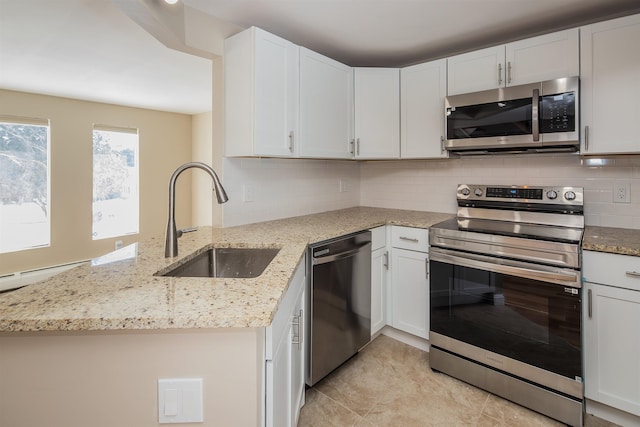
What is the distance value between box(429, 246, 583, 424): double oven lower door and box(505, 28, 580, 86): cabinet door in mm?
1160

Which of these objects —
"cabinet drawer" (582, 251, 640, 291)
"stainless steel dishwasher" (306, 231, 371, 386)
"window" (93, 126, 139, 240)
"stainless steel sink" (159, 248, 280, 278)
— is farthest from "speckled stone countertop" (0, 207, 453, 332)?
"window" (93, 126, 139, 240)

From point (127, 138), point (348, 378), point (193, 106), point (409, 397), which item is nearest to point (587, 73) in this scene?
point (409, 397)

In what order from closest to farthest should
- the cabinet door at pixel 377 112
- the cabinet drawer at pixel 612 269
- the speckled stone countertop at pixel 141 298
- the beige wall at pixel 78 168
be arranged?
the speckled stone countertop at pixel 141 298 → the cabinet drawer at pixel 612 269 → the cabinet door at pixel 377 112 → the beige wall at pixel 78 168

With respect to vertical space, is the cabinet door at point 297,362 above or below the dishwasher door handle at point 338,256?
below

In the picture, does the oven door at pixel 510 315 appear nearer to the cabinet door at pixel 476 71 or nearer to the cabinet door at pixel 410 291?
the cabinet door at pixel 410 291

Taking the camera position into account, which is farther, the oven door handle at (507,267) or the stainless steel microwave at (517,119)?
the stainless steel microwave at (517,119)

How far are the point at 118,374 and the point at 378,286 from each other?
1.83 metres

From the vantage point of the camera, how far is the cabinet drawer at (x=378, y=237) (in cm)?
232

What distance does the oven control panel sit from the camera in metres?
2.09

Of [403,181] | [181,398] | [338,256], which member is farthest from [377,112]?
[181,398]

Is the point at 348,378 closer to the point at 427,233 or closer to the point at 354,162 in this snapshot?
the point at 427,233

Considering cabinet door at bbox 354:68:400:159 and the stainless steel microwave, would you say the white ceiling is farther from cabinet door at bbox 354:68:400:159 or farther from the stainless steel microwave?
the stainless steel microwave

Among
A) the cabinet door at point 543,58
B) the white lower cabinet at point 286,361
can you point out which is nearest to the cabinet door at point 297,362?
the white lower cabinet at point 286,361

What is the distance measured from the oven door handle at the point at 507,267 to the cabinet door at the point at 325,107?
1.05 metres
